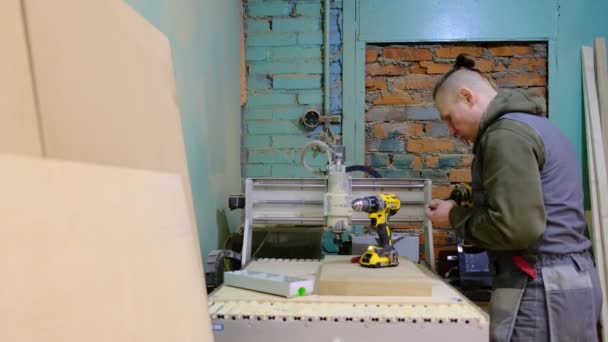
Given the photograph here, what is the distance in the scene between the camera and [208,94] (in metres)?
1.80

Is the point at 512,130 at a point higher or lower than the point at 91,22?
lower

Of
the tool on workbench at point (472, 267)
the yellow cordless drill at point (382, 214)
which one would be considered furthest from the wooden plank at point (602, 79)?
the yellow cordless drill at point (382, 214)

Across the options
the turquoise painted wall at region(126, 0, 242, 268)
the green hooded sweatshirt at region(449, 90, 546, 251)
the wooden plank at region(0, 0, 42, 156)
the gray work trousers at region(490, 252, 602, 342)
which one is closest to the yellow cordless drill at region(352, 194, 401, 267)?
the green hooded sweatshirt at region(449, 90, 546, 251)

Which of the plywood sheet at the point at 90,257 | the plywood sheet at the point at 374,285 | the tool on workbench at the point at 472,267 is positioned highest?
the plywood sheet at the point at 90,257

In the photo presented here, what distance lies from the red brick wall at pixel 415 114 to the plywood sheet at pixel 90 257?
173cm

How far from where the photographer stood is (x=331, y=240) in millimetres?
2363

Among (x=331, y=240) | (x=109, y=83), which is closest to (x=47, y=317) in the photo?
(x=109, y=83)

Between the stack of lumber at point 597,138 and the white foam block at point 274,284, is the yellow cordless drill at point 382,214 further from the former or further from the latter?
the stack of lumber at point 597,138

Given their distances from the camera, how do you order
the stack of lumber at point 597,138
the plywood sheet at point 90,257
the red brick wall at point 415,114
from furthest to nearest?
the red brick wall at point 415,114
the stack of lumber at point 597,138
the plywood sheet at point 90,257

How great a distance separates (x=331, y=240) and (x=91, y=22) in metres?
1.79

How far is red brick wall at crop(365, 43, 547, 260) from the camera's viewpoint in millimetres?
2412

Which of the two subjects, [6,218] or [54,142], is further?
[54,142]

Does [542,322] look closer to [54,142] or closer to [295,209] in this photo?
[295,209]

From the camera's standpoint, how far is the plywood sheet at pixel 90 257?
18.2 inches
